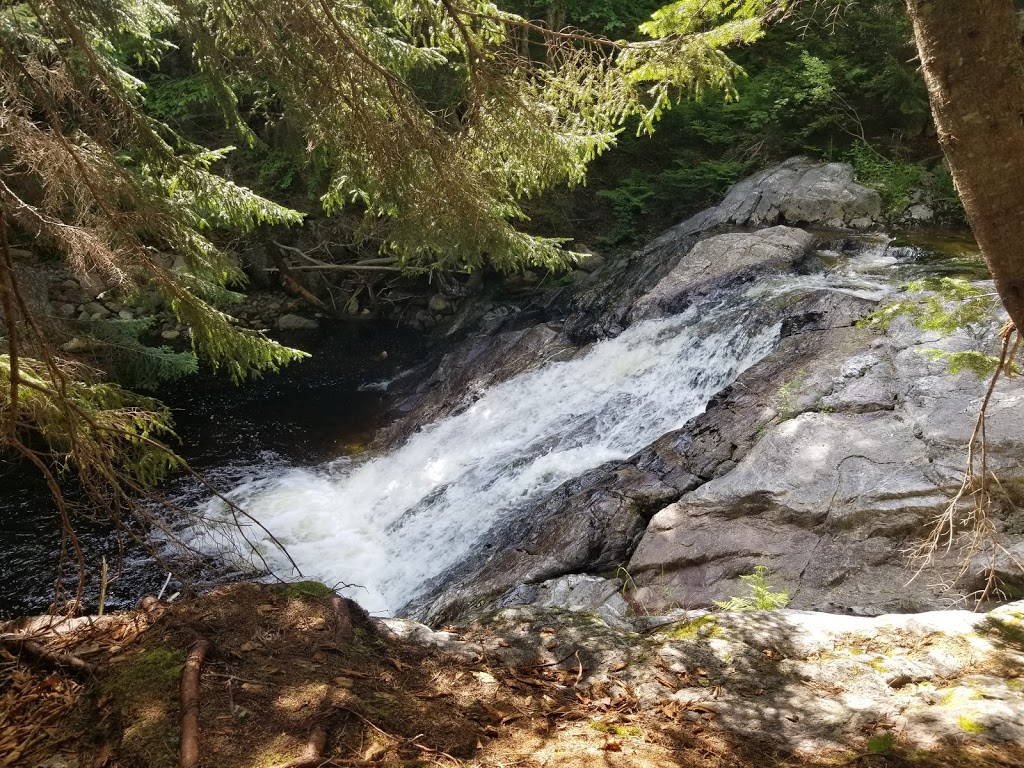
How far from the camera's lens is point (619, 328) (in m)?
11.3

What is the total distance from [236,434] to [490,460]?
16.2 feet

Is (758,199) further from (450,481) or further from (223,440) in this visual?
(223,440)

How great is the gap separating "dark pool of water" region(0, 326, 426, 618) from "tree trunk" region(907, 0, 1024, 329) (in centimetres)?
696

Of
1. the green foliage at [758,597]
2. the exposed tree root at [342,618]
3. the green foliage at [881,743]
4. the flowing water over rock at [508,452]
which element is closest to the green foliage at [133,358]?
the flowing water over rock at [508,452]

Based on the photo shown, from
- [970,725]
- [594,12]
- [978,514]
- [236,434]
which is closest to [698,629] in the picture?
[970,725]

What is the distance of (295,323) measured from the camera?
14.8 metres

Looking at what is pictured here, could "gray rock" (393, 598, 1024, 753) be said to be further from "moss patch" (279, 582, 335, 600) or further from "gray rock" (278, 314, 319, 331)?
"gray rock" (278, 314, 319, 331)

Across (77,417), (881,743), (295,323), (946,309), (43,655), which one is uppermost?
(77,417)

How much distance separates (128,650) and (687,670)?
2597 mm

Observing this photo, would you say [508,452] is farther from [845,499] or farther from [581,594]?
[845,499]

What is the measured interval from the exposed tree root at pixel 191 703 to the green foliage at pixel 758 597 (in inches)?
149

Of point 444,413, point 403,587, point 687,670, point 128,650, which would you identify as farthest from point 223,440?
point 687,670

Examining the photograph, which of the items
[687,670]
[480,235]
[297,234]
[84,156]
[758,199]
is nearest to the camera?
[687,670]

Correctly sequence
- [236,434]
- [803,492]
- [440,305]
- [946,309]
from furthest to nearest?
[440,305], [236,434], [946,309], [803,492]
